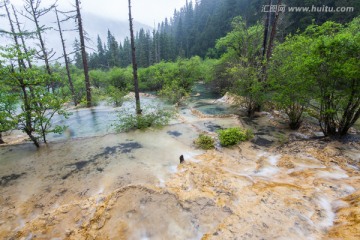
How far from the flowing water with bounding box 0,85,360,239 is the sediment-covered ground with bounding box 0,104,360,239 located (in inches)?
0.8

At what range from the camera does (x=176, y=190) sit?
15.8 ft

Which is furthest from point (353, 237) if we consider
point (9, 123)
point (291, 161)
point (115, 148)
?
point (9, 123)

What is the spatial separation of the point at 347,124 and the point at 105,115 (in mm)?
13649

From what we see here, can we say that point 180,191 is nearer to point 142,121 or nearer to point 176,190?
point 176,190

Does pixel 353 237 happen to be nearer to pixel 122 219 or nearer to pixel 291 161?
pixel 291 161

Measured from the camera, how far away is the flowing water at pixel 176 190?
3.59m

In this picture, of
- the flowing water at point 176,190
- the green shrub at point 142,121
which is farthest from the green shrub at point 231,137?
the green shrub at point 142,121

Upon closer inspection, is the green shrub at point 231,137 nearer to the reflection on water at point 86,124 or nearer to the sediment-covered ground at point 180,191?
the sediment-covered ground at point 180,191

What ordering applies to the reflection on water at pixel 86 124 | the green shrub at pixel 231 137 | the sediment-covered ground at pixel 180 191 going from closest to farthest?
the sediment-covered ground at pixel 180 191 → the green shrub at pixel 231 137 → the reflection on water at pixel 86 124

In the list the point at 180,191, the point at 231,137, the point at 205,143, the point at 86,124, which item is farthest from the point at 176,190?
the point at 86,124

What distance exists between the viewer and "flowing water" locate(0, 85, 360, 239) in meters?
3.59

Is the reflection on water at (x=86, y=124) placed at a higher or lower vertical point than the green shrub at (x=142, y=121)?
lower

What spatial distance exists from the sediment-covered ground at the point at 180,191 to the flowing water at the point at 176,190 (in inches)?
0.8

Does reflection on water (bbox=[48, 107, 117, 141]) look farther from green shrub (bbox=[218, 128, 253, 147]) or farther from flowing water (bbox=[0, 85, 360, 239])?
green shrub (bbox=[218, 128, 253, 147])
